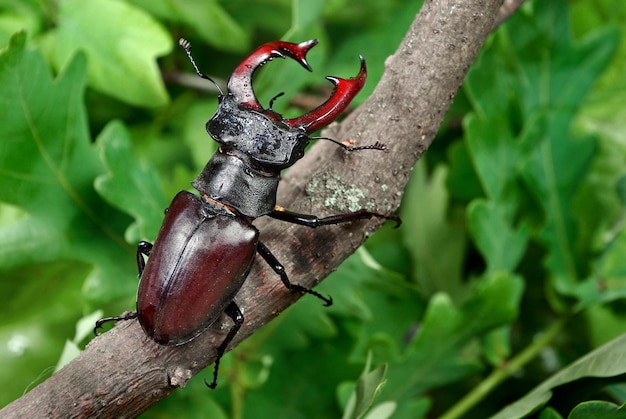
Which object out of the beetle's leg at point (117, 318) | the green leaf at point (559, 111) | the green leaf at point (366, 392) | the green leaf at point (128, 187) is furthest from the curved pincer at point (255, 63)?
the green leaf at point (559, 111)

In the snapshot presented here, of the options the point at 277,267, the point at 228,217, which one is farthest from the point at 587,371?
the point at 228,217

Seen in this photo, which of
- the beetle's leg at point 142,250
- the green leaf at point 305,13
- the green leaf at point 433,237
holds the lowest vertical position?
the green leaf at point 433,237

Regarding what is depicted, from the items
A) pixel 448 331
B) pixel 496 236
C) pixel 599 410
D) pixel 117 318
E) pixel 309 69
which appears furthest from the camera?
pixel 496 236

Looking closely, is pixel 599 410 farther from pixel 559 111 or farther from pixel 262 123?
pixel 559 111

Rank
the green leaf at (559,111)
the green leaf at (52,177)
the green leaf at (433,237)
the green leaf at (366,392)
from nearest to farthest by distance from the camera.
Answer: the green leaf at (366,392) < the green leaf at (52,177) < the green leaf at (559,111) < the green leaf at (433,237)

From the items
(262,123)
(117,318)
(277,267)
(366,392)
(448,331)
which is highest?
(262,123)

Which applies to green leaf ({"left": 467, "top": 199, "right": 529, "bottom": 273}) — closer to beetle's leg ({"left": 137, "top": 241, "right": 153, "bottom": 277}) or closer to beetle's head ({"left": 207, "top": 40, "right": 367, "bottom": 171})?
beetle's head ({"left": 207, "top": 40, "right": 367, "bottom": 171})

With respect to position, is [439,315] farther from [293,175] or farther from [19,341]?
[19,341]

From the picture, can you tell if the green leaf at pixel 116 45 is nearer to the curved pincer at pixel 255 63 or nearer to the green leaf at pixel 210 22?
the green leaf at pixel 210 22

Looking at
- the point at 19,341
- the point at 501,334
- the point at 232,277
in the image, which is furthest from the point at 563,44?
the point at 19,341
